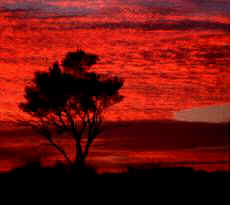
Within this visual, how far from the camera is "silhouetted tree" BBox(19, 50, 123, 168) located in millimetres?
21031

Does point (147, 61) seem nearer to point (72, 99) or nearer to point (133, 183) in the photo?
point (72, 99)

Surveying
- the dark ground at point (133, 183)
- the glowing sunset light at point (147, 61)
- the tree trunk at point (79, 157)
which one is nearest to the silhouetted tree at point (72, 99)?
the tree trunk at point (79, 157)

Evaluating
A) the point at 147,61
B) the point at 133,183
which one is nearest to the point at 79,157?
the point at 133,183

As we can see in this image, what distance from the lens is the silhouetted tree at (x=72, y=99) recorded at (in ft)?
69.0

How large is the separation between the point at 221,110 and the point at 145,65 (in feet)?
7.45

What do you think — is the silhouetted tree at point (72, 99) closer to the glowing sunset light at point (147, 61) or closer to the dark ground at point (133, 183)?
Result: the glowing sunset light at point (147, 61)

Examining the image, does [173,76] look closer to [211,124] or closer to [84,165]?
[211,124]

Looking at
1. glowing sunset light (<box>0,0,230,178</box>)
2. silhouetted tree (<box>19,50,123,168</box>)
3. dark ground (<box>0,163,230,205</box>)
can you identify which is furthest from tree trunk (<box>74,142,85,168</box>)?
glowing sunset light (<box>0,0,230,178</box>)

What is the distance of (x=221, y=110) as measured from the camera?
1973 centimetres

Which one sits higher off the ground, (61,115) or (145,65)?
(145,65)

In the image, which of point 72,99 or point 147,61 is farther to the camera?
point 72,99

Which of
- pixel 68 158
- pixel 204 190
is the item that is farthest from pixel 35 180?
pixel 204 190

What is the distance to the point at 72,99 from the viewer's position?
72.5 ft

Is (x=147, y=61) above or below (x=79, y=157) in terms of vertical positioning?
above
